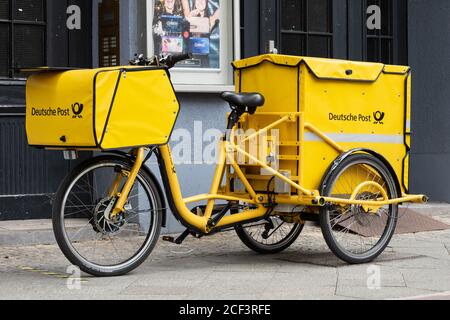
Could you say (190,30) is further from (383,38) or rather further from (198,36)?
(383,38)

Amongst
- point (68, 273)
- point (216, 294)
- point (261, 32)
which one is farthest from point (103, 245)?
point (261, 32)

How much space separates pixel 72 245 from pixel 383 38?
592 centimetres

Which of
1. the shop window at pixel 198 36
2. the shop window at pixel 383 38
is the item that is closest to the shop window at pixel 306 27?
the shop window at pixel 383 38

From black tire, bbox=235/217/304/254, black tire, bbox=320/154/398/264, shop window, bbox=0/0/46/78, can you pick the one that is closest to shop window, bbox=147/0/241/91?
shop window, bbox=0/0/46/78

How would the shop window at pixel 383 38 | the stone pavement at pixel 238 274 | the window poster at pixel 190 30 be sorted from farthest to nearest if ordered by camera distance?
the shop window at pixel 383 38 → the window poster at pixel 190 30 → the stone pavement at pixel 238 274

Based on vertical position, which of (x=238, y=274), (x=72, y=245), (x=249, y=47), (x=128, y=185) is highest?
(x=249, y=47)

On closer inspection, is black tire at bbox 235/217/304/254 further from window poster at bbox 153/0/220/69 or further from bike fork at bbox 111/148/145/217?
window poster at bbox 153/0/220/69

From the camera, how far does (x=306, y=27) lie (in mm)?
10086

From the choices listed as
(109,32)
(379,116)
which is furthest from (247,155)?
(109,32)

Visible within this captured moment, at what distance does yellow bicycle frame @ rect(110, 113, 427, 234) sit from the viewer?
654cm

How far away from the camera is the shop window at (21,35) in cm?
841

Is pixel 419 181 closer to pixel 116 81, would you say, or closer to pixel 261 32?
pixel 261 32

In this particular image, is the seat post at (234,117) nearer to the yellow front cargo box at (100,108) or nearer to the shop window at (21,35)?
the yellow front cargo box at (100,108)

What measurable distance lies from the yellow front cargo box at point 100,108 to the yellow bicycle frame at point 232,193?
31 centimetres
